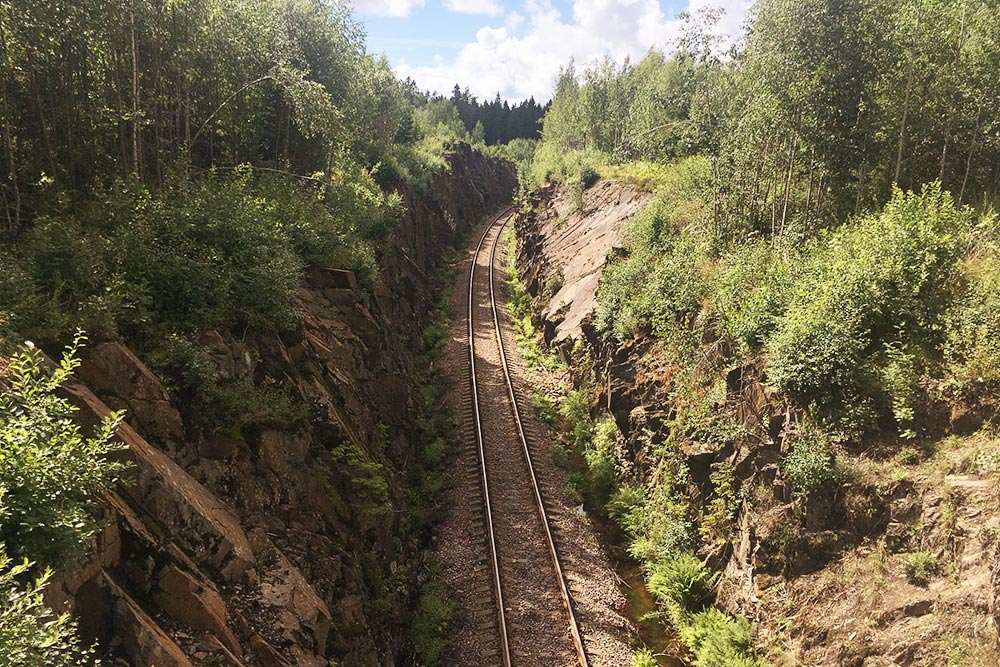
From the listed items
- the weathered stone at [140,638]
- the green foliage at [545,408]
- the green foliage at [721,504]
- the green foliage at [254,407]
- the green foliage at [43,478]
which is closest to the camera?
the green foliage at [43,478]

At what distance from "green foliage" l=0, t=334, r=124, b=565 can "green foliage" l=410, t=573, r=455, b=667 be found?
7855 millimetres

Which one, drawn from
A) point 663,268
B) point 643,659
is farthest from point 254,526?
point 663,268

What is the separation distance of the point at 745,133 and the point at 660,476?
479 inches

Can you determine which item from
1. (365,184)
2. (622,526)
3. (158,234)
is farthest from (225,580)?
(365,184)

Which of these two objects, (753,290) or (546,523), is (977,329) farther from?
(546,523)

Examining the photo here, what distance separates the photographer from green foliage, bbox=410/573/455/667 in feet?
36.8

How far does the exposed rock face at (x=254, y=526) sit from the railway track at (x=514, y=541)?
7.80ft

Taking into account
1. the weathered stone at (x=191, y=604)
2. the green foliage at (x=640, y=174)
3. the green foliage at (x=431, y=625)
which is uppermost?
the green foliage at (x=640, y=174)

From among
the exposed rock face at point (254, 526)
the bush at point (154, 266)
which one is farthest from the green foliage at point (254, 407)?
the bush at point (154, 266)

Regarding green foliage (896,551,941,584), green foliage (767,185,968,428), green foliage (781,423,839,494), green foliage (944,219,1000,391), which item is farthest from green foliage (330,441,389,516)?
green foliage (944,219,1000,391)

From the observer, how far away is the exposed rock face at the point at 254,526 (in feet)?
21.5

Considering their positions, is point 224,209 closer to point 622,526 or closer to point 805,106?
point 622,526

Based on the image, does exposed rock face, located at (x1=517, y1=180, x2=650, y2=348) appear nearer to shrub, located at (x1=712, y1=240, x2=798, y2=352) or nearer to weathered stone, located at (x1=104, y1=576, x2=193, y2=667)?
shrub, located at (x1=712, y1=240, x2=798, y2=352)

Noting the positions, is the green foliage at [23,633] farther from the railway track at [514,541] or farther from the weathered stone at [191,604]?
the railway track at [514,541]
